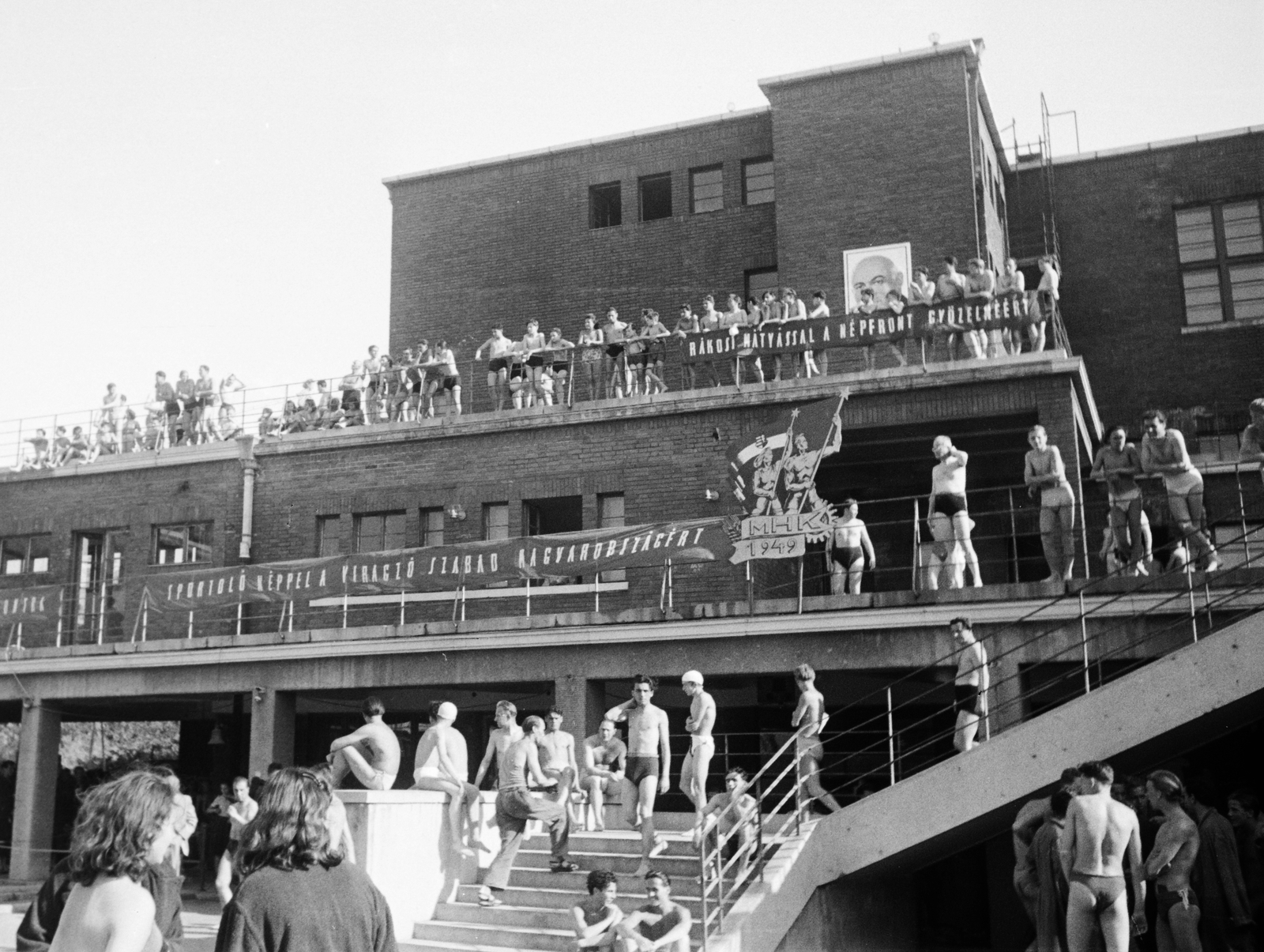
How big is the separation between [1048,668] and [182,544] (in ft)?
51.7

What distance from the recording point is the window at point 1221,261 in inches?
1014

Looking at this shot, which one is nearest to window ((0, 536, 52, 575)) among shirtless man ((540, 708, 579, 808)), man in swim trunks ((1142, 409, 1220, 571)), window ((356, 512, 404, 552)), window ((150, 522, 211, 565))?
window ((150, 522, 211, 565))

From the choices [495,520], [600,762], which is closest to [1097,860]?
[600,762]

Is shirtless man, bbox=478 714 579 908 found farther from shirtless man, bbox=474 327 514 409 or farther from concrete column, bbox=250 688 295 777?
shirtless man, bbox=474 327 514 409

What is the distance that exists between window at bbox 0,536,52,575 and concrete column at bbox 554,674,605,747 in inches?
502

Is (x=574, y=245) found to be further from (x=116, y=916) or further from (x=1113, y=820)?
(x=116, y=916)

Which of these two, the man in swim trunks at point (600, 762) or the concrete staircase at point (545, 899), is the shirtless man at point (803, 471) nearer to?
the man in swim trunks at point (600, 762)

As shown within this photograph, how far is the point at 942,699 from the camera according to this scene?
20.5 m

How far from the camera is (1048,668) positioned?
16.8 metres

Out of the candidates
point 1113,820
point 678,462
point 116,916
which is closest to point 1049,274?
point 678,462

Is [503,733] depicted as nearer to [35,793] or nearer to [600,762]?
[600,762]

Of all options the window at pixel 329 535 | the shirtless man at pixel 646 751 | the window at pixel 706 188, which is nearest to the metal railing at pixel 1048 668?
the shirtless man at pixel 646 751

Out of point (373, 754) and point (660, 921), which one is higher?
point (373, 754)

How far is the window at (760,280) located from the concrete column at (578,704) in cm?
1054
